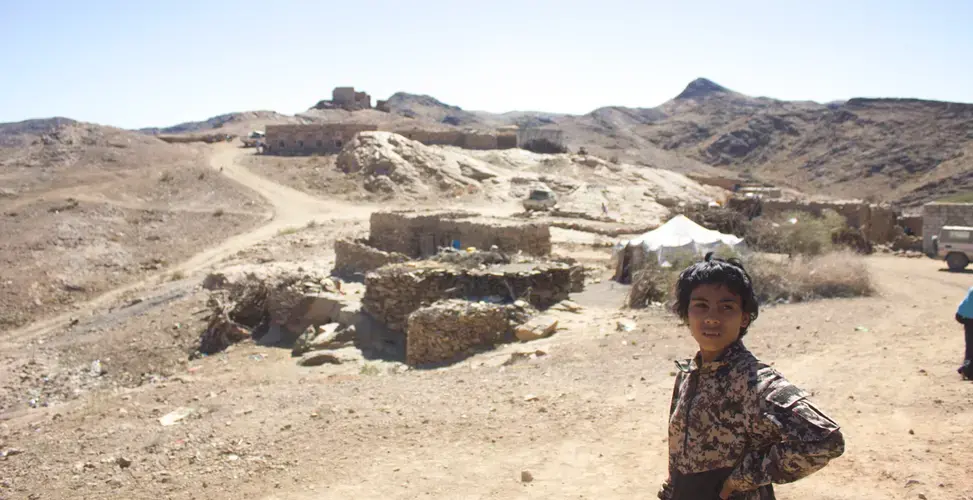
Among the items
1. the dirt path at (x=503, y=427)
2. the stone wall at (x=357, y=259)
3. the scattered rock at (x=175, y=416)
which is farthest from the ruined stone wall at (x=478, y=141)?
the scattered rock at (x=175, y=416)

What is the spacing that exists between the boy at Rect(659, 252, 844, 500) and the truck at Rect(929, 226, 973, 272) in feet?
54.7

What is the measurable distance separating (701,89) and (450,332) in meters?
127

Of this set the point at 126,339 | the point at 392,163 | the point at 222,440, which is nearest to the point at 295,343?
the point at 126,339

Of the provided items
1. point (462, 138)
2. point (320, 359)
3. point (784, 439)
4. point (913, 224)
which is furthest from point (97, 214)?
point (784, 439)

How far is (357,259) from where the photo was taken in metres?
16.2

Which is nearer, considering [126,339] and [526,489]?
[526,489]

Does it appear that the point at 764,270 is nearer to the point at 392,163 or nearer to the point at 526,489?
the point at 526,489

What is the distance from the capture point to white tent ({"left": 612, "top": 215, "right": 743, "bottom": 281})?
14406 millimetres

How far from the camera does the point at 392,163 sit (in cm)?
→ 3503

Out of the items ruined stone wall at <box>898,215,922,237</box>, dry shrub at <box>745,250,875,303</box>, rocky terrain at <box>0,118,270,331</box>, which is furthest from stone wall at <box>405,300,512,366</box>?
ruined stone wall at <box>898,215,922,237</box>

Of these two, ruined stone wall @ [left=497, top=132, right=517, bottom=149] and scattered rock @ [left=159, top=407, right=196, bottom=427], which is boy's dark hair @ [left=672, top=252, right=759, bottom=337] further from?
ruined stone wall @ [left=497, top=132, right=517, bottom=149]

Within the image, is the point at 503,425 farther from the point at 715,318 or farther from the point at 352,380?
the point at 715,318

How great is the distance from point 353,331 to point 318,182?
2480 cm

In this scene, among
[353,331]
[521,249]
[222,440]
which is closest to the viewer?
[222,440]
